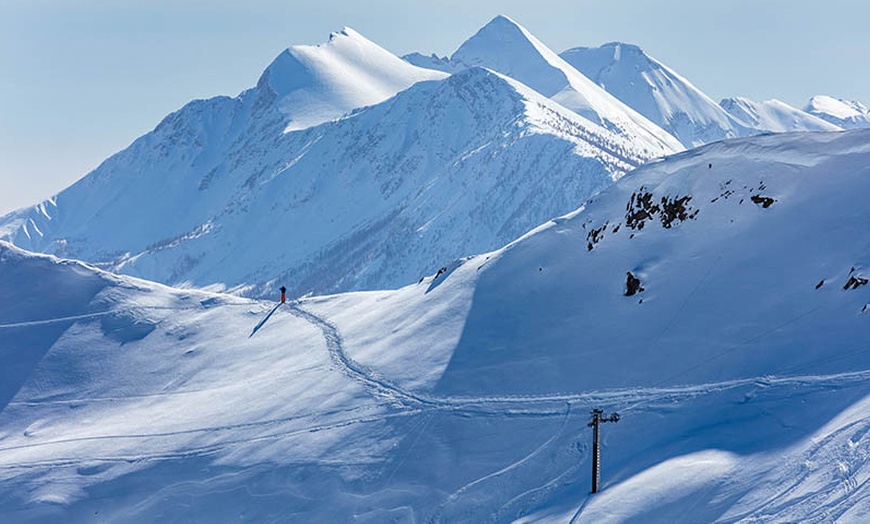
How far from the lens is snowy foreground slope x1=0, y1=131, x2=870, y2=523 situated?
99.4 feet

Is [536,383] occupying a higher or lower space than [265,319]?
lower

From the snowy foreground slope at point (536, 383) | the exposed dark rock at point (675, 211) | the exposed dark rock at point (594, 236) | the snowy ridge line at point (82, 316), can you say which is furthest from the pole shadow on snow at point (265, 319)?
the exposed dark rock at point (675, 211)

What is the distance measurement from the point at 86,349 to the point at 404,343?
22624mm

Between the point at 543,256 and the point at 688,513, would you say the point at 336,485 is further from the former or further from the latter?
the point at 543,256

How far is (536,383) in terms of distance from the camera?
40469mm

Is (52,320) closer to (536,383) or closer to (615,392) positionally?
(536,383)

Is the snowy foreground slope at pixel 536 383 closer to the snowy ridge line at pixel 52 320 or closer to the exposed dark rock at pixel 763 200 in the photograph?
the exposed dark rock at pixel 763 200

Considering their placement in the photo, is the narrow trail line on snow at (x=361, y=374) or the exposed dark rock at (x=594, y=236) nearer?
the narrow trail line on snow at (x=361, y=374)

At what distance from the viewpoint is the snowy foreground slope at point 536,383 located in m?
30.3

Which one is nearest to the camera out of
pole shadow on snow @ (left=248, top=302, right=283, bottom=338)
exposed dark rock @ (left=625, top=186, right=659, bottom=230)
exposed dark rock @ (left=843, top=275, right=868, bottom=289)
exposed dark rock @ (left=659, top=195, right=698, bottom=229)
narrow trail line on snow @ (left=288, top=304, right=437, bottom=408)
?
exposed dark rock @ (left=843, top=275, right=868, bottom=289)

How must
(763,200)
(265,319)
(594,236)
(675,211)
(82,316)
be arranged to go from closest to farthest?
(763,200) → (675,211) → (594,236) → (265,319) → (82,316)

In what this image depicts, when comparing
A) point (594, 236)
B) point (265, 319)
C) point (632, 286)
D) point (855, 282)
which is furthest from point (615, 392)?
point (265, 319)

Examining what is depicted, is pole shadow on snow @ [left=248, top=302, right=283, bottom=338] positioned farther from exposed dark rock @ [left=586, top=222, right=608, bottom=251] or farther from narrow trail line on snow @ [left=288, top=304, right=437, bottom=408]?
exposed dark rock @ [left=586, top=222, right=608, bottom=251]

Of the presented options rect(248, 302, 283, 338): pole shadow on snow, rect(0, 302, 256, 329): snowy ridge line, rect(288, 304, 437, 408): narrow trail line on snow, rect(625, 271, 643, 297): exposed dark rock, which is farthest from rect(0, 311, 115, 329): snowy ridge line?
rect(625, 271, 643, 297): exposed dark rock
